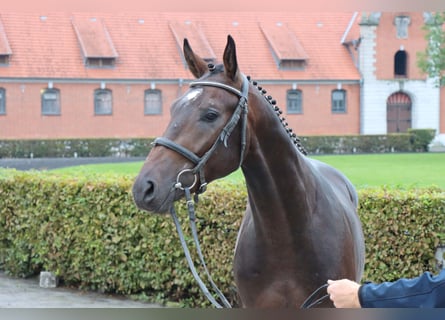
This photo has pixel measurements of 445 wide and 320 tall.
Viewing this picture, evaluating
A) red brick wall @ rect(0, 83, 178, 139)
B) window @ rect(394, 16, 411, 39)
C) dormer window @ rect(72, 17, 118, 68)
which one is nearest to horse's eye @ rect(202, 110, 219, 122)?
red brick wall @ rect(0, 83, 178, 139)

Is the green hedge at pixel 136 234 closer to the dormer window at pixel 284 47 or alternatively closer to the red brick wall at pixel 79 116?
the dormer window at pixel 284 47

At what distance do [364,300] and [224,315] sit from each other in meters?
0.41

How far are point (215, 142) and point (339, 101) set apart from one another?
66.6ft

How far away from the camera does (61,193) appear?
6.53m

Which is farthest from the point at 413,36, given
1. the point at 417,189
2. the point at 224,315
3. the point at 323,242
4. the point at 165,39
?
the point at 224,315

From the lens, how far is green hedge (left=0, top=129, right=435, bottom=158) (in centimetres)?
1532

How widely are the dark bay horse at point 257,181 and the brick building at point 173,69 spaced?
1017cm

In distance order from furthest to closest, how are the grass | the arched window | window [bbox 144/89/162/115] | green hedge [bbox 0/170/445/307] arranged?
the arched window
window [bbox 144/89/162/115]
the grass
green hedge [bbox 0/170/445/307]

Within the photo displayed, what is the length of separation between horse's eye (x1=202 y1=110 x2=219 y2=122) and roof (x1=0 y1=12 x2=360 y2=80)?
11.2 m

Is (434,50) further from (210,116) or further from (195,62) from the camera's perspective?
(210,116)

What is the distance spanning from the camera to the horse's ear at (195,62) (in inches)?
95.9

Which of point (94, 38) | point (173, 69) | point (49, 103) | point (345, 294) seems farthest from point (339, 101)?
point (345, 294)

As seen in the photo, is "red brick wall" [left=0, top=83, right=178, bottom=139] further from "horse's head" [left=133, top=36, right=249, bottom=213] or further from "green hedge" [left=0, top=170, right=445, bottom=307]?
"horse's head" [left=133, top=36, right=249, bottom=213]

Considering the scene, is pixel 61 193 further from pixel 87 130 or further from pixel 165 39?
pixel 87 130
